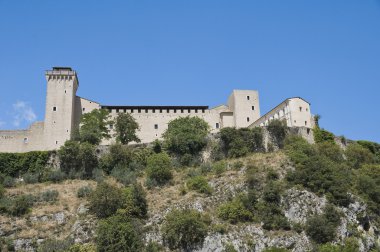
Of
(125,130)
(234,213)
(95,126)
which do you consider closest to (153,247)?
(234,213)

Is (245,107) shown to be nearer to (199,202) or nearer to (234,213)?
(199,202)

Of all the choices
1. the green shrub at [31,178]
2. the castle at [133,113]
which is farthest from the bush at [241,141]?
the green shrub at [31,178]

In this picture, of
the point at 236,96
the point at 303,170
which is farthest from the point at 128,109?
the point at 303,170

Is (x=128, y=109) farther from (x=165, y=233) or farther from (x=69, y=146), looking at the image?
(x=165, y=233)

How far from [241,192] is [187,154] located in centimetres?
1108

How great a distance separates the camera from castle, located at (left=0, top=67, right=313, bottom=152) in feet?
226

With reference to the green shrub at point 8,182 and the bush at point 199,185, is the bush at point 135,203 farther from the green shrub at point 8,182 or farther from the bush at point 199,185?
the green shrub at point 8,182

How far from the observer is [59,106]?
235ft

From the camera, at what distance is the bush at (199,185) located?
49500 millimetres

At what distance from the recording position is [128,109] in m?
77.0

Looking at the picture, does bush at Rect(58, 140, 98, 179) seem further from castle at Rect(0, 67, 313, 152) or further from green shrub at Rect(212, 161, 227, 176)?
green shrub at Rect(212, 161, 227, 176)

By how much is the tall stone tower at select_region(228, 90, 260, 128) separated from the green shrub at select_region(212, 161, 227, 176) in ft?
71.2

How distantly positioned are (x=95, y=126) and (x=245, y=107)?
2235 centimetres

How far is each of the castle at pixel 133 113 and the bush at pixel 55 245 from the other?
999 inches
